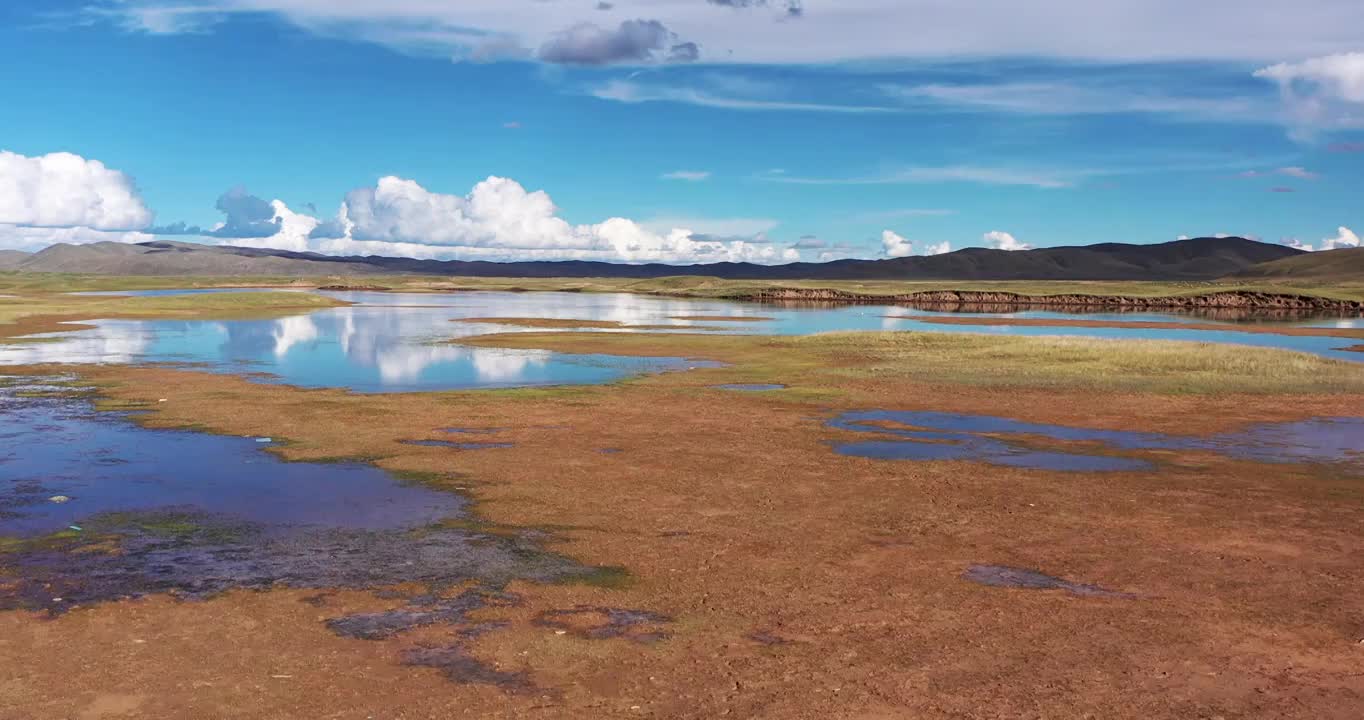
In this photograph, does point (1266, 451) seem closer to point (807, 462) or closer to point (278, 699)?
point (807, 462)

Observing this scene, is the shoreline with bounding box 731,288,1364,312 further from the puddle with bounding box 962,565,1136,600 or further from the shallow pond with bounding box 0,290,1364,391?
the puddle with bounding box 962,565,1136,600

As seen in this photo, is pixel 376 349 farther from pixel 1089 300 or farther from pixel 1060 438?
Result: pixel 1089 300

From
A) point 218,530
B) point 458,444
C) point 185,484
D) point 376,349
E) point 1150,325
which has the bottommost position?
point 218,530

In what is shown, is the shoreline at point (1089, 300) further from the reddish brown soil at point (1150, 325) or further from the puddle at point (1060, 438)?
the puddle at point (1060, 438)

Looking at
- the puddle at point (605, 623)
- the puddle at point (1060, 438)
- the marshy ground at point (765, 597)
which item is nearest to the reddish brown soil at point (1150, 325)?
the puddle at point (1060, 438)

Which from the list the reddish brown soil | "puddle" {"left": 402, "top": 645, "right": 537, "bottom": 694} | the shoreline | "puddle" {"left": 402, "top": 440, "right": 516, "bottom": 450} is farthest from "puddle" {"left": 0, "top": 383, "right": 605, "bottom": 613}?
the shoreline

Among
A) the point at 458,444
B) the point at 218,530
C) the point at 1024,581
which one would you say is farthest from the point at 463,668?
the point at 458,444


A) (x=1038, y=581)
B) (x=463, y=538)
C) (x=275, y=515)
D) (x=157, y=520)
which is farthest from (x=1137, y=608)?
(x=157, y=520)
